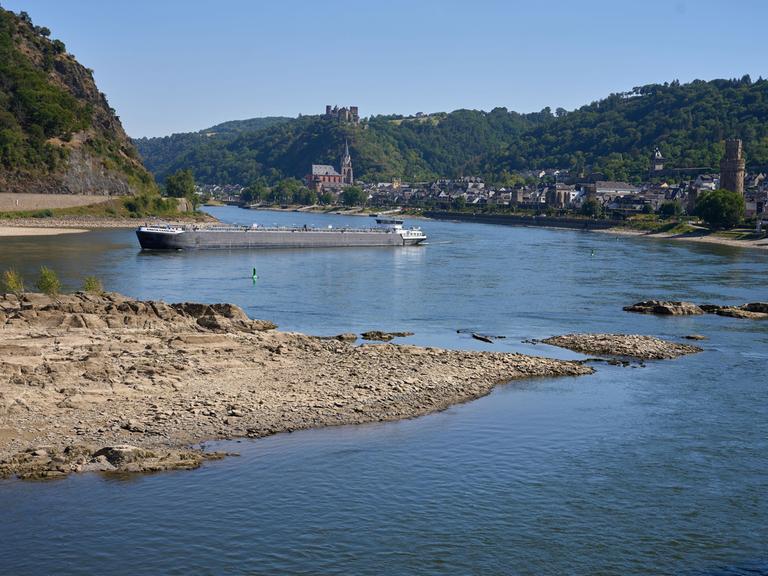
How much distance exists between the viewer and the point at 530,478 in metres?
20.4

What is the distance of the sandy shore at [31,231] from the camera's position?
90.5m

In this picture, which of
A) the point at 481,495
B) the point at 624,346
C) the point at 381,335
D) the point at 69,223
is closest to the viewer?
the point at 481,495

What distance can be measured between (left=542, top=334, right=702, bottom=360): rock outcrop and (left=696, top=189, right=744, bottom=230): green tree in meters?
83.2

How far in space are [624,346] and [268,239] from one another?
62.3 meters

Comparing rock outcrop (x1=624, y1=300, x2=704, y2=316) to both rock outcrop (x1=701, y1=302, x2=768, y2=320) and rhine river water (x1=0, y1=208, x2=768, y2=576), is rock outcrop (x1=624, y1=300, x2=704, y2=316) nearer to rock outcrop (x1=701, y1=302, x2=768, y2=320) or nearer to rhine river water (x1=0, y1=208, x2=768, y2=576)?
rock outcrop (x1=701, y1=302, x2=768, y2=320)

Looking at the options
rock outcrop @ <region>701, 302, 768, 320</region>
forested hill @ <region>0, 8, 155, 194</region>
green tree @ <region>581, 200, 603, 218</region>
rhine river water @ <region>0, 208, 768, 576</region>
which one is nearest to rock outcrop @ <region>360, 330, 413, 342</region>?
rhine river water @ <region>0, 208, 768, 576</region>

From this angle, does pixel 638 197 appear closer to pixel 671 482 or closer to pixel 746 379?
pixel 746 379

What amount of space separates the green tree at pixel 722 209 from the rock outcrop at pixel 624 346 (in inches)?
3276

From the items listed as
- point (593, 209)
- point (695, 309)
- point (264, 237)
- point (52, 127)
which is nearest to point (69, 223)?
point (52, 127)

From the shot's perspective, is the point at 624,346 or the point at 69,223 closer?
the point at 624,346

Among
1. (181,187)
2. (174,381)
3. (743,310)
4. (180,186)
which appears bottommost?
(743,310)

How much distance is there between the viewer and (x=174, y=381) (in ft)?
81.8

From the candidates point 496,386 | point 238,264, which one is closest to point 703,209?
point 238,264

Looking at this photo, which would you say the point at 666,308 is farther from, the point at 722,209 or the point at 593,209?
the point at 593,209
